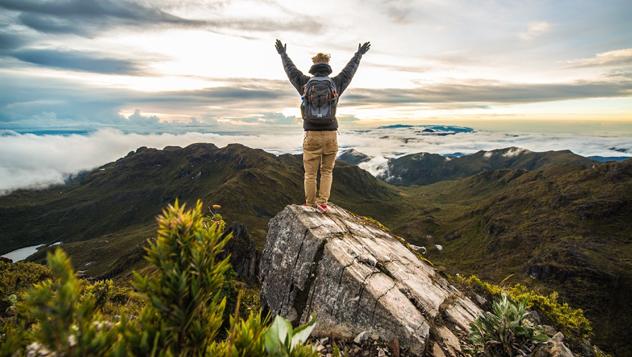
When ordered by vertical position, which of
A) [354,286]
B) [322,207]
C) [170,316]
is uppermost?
[170,316]

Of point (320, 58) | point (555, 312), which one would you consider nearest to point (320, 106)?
point (320, 58)

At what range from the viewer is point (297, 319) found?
32.1 ft

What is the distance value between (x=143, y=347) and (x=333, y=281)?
6.91 meters

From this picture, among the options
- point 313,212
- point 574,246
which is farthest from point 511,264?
point 313,212

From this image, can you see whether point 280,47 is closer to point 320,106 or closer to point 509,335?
point 320,106

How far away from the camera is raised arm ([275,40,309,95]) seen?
477 inches

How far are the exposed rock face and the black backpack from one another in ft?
11.4

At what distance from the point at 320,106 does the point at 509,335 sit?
8282 millimetres

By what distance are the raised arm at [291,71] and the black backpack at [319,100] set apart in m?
0.58

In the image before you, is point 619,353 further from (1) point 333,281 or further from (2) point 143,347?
(2) point 143,347

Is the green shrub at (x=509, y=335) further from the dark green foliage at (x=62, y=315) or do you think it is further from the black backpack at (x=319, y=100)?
the black backpack at (x=319, y=100)

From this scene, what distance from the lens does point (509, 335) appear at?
6508 millimetres

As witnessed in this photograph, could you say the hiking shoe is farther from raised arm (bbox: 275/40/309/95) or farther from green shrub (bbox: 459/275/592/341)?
green shrub (bbox: 459/275/592/341)

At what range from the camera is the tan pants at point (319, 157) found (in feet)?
40.2
